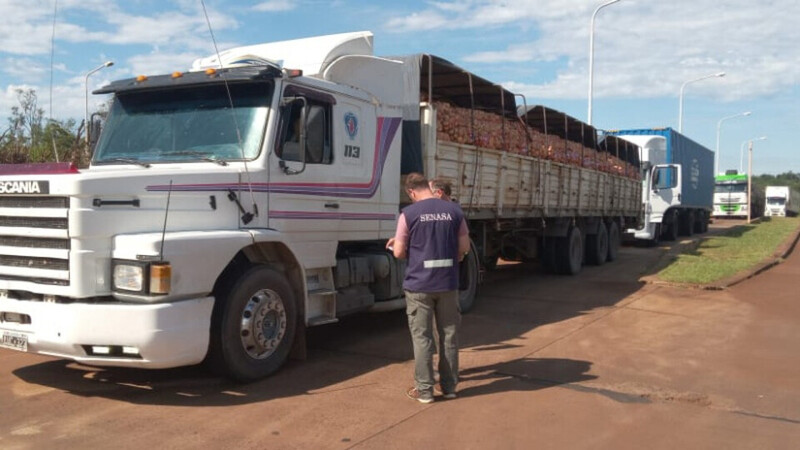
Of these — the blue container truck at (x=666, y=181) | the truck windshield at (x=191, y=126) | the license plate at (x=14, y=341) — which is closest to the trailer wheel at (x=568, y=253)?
the blue container truck at (x=666, y=181)

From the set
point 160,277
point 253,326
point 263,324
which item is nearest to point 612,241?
point 263,324

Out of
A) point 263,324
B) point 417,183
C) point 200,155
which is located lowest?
point 263,324

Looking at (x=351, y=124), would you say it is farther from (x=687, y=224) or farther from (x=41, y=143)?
(x=687, y=224)

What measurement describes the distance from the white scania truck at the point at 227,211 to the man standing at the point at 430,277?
2.26ft

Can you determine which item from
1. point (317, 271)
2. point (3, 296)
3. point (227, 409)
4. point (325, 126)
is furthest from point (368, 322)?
point (3, 296)

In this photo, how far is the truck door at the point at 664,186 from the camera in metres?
22.5

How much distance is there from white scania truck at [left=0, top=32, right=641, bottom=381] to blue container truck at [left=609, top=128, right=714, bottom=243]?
14708 millimetres

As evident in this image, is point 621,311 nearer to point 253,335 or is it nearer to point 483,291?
point 483,291

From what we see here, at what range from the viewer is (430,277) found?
5.16 meters

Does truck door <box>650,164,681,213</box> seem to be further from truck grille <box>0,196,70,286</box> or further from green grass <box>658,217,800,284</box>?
truck grille <box>0,196,70,286</box>

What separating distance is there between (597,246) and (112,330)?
12.6 m

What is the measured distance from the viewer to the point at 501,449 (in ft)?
13.9

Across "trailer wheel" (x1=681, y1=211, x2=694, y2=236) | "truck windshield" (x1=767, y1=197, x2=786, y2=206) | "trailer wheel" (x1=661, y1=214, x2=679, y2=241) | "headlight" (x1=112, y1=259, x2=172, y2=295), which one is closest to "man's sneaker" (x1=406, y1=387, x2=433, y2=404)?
"headlight" (x1=112, y1=259, x2=172, y2=295)

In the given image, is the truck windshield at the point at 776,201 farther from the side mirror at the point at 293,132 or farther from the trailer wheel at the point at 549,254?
the side mirror at the point at 293,132
